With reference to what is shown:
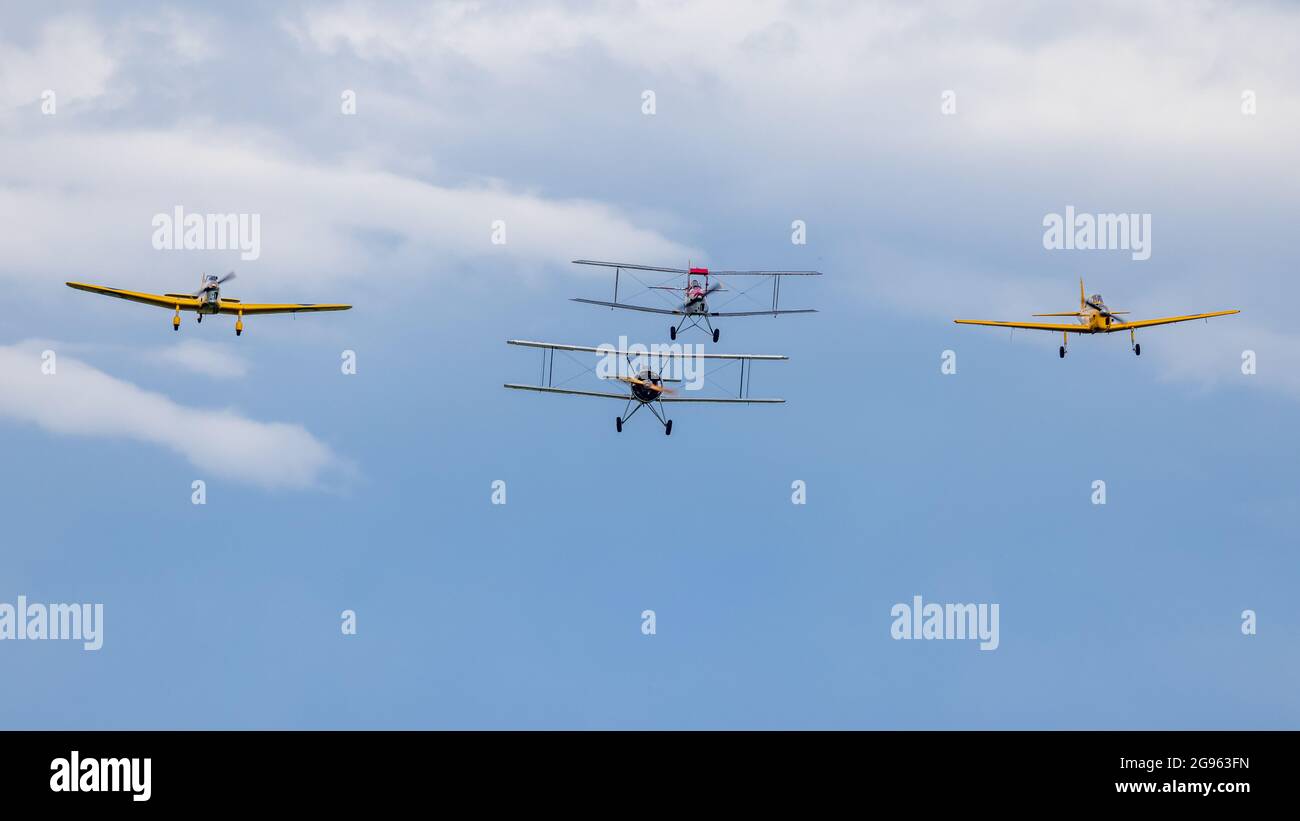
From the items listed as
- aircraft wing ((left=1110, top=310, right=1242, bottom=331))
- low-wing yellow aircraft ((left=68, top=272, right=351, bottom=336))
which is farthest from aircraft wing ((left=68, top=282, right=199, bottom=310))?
aircraft wing ((left=1110, top=310, right=1242, bottom=331))

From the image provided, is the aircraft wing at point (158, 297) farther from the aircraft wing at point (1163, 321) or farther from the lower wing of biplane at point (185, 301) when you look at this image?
the aircraft wing at point (1163, 321)

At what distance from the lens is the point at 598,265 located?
14188 centimetres

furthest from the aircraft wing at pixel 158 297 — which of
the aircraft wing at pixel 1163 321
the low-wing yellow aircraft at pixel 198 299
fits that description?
the aircraft wing at pixel 1163 321

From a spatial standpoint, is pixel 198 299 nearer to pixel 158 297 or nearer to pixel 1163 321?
pixel 158 297

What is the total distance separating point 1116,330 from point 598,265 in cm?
3172

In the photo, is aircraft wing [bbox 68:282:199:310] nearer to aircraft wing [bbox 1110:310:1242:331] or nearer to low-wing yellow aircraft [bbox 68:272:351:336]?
low-wing yellow aircraft [bbox 68:272:351:336]

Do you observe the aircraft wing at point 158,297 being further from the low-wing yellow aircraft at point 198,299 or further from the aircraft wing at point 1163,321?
the aircraft wing at point 1163,321

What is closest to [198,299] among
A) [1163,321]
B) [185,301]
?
[185,301]

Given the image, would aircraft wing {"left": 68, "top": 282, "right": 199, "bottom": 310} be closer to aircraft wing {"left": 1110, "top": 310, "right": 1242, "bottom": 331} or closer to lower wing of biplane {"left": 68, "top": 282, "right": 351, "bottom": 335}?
lower wing of biplane {"left": 68, "top": 282, "right": 351, "bottom": 335}
